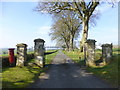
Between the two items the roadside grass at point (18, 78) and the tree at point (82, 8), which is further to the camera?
the tree at point (82, 8)

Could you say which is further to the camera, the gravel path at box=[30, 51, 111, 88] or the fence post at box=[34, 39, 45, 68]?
the fence post at box=[34, 39, 45, 68]

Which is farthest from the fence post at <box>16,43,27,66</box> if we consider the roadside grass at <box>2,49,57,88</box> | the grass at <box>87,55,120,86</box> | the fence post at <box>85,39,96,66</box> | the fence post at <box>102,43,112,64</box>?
the fence post at <box>102,43,112,64</box>

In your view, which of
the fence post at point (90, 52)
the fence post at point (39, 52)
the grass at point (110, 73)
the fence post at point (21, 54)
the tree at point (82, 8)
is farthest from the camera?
the tree at point (82, 8)

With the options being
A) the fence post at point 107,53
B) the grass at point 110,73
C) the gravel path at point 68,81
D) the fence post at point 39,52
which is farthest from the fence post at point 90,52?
the gravel path at point 68,81

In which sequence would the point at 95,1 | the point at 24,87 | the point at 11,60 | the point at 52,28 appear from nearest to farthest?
the point at 24,87
the point at 11,60
the point at 95,1
the point at 52,28

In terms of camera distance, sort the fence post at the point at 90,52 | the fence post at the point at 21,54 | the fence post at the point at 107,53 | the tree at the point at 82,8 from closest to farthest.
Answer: the fence post at the point at 21,54 → the fence post at the point at 107,53 → the fence post at the point at 90,52 → the tree at the point at 82,8

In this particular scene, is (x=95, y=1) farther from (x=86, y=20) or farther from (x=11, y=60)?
(x=11, y=60)

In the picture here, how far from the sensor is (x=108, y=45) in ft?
52.7

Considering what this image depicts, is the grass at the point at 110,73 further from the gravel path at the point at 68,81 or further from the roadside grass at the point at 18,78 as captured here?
the roadside grass at the point at 18,78

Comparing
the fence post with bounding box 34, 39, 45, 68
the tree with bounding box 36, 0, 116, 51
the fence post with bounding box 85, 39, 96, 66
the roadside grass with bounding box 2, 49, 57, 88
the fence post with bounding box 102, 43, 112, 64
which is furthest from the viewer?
the tree with bounding box 36, 0, 116, 51

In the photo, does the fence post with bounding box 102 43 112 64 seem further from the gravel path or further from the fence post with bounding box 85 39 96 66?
the gravel path

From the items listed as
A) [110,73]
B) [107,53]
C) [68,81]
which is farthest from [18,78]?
[107,53]

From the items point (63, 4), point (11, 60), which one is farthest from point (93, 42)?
point (63, 4)

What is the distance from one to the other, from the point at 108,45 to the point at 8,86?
430 inches
